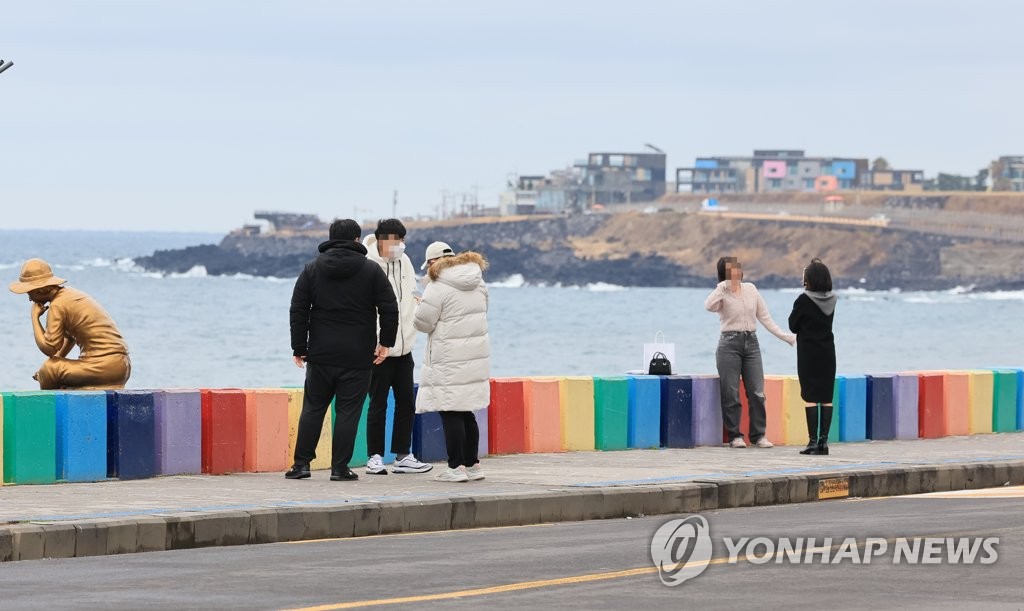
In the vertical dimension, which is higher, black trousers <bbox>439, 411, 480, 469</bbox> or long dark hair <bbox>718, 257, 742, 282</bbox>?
long dark hair <bbox>718, 257, 742, 282</bbox>

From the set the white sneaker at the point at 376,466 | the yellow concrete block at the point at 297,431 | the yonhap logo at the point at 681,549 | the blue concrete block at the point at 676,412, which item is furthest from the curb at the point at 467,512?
the blue concrete block at the point at 676,412

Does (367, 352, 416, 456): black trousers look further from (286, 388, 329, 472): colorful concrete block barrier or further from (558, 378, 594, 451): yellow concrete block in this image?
(558, 378, 594, 451): yellow concrete block

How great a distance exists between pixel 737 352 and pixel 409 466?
3.99 m

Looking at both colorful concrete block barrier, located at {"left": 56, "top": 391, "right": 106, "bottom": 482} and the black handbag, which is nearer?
colorful concrete block barrier, located at {"left": 56, "top": 391, "right": 106, "bottom": 482}

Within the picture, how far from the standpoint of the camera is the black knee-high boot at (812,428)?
17328 mm

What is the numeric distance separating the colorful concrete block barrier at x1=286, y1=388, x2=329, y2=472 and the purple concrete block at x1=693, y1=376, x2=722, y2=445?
12.2 feet

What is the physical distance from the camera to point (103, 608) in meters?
8.95

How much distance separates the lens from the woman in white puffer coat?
14453mm

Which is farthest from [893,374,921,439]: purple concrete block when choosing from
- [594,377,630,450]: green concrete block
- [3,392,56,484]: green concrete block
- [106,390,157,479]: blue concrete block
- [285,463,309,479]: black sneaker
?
[3,392,56,484]: green concrete block

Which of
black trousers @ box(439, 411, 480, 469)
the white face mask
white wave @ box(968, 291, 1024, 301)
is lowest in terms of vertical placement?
white wave @ box(968, 291, 1024, 301)

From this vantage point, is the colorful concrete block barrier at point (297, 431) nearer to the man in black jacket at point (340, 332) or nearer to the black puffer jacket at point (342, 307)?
the man in black jacket at point (340, 332)

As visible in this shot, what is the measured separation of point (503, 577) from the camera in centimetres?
1012

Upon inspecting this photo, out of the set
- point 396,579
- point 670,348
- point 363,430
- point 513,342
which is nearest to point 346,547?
point 396,579

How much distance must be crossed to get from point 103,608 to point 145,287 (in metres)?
157
